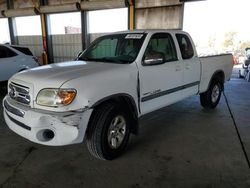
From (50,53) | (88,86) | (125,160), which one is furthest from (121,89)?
(50,53)

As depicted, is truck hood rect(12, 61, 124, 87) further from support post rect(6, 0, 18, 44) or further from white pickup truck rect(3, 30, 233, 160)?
support post rect(6, 0, 18, 44)

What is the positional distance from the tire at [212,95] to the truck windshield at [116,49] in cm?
244

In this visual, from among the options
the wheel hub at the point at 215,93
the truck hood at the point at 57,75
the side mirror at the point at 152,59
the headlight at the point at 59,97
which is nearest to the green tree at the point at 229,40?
the wheel hub at the point at 215,93

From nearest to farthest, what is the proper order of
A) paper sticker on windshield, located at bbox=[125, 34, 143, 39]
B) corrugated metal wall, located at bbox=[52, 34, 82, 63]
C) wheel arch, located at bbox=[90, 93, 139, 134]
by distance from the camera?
wheel arch, located at bbox=[90, 93, 139, 134], paper sticker on windshield, located at bbox=[125, 34, 143, 39], corrugated metal wall, located at bbox=[52, 34, 82, 63]

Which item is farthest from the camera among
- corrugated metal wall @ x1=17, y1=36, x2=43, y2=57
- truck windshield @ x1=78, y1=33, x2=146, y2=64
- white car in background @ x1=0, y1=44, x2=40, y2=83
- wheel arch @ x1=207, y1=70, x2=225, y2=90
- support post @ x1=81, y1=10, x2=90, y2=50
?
corrugated metal wall @ x1=17, y1=36, x2=43, y2=57

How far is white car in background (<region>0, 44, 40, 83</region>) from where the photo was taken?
6391 millimetres

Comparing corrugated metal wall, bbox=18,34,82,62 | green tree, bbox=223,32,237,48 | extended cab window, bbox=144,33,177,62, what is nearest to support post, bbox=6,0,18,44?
corrugated metal wall, bbox=18,34,82,62

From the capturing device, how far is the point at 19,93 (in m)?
2.64

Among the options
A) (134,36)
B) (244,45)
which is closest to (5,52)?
(134,36)

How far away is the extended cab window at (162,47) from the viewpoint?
3.16 meters

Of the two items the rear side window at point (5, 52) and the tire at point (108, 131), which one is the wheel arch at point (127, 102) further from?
the rear side window at point (5, 52)

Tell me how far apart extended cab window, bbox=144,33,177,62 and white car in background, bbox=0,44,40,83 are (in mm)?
5003

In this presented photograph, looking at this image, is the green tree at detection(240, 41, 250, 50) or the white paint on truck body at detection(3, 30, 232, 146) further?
the green tree at detection(240, 41, 250, 50)

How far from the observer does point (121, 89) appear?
272 centimetres
